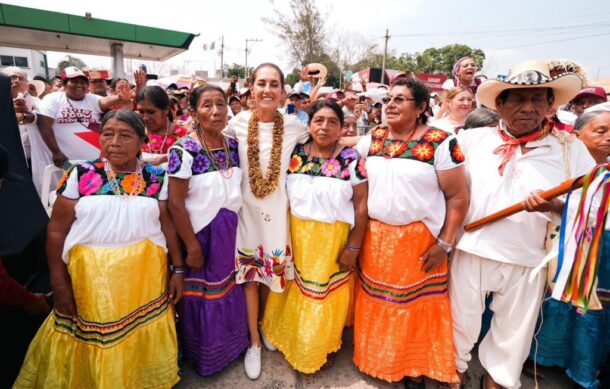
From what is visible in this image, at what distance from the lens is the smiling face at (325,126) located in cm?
232

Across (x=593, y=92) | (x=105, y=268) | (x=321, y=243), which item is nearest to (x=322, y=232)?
(x=321, y=243)

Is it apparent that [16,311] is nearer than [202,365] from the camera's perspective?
Yes

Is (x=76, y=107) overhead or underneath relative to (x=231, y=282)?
overhead

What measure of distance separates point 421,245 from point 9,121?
2973 mm

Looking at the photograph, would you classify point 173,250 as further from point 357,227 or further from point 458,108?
point 458,108

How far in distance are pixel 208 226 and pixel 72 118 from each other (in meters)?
3.31

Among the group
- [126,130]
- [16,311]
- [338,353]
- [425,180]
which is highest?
[126,130]

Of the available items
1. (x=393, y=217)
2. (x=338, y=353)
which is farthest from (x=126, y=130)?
(x=338, y=353)

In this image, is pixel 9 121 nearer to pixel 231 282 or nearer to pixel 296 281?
pixel 231 282

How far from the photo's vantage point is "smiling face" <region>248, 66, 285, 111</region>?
7.88 ft

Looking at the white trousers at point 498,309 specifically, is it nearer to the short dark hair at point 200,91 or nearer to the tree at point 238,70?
the short dark hair at point 200,91

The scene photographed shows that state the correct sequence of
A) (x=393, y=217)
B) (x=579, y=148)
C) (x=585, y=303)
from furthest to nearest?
(x=393, y=217), (x=579, y=148), (x=585, y=303)

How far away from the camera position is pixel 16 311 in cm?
208

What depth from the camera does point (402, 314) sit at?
2.42 m
